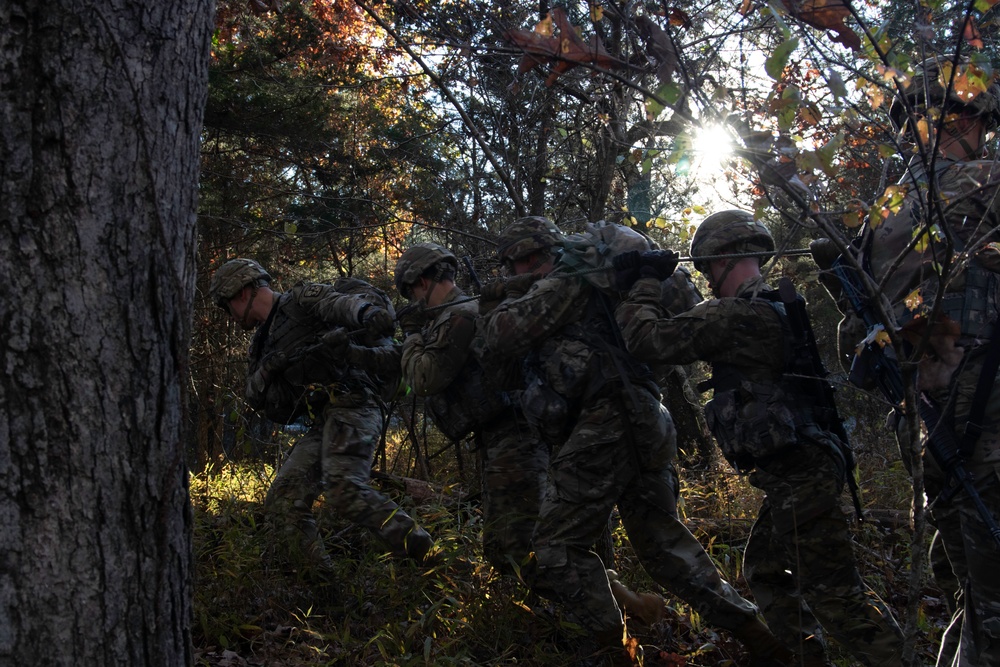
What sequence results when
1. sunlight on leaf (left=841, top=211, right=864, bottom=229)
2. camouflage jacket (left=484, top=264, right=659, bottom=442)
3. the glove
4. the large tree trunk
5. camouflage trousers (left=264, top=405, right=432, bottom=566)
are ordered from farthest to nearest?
camouflage trousers (left=264, top=405, right=432, bottom=566) → the glove → camouflage jacket (left=484, top=264, right=659, bottom=442) → sunlight on leaf (left=841, top=211, right=864, bottom=229) → the large tree trunk

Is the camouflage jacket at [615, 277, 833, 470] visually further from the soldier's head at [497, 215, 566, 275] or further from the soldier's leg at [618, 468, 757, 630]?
the soldier's head at [497, 215, 566, 275]

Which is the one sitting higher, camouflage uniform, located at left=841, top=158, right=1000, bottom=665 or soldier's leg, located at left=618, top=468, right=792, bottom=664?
camouflage uniform, located at left=841, top=158, right=1000, bottom=665

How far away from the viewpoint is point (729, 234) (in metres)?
3.80

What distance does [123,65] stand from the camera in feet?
6.52

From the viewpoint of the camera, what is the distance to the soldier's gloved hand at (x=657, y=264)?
3.85 meters

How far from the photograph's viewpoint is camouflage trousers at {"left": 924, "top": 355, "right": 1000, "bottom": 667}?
2.75 m

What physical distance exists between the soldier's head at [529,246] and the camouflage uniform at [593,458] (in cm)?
35

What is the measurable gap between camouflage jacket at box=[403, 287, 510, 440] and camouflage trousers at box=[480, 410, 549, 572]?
0.42ft

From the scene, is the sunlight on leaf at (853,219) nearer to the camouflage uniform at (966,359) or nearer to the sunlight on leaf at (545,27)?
the camouflage uniform at (966,359)

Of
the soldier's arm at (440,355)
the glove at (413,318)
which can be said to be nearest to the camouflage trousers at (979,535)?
the soldier's arm at (440,355)

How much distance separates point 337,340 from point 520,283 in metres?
1.45

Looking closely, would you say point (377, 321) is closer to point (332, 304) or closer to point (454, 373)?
point (332, 304)

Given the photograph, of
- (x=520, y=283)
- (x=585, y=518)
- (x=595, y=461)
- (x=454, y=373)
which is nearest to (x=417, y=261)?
(x=454, y=373)

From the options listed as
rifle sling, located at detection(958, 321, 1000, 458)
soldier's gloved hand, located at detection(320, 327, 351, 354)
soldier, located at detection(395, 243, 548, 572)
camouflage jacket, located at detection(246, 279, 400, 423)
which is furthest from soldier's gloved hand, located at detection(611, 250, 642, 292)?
soldier's gloved hand, located at detection(320, 327, 351, 354)
